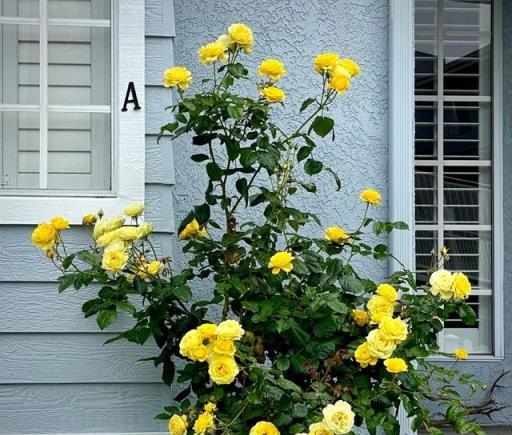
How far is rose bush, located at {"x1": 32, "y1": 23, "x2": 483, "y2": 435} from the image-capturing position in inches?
112

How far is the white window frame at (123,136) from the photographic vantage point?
339 cm

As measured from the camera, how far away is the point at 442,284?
299 centimetres

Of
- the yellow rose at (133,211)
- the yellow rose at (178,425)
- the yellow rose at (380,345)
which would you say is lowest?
the yellow rose at (178,425)

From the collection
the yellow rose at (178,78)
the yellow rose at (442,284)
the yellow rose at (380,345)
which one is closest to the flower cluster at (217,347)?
the yellow rose at (380,345)

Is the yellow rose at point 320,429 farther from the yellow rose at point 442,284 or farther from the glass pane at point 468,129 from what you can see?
the glass pane at point 468,129

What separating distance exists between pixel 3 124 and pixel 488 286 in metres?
3.35

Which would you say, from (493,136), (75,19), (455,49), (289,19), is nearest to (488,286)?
(493,136)

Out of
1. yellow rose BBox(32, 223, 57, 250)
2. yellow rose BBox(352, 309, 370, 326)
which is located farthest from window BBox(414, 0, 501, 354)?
yellow rose BBox(32, 223, 57, 250)

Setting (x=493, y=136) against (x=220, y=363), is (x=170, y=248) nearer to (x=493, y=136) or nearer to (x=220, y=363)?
(x=220, y=363)

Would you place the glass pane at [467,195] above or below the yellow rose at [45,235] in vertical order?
above

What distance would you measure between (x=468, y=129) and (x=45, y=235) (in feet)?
11.1

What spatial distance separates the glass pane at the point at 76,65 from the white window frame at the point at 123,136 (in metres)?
0.08

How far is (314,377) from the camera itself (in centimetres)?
297

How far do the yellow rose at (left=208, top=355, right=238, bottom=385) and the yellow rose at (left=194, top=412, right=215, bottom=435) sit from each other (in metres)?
0.12
